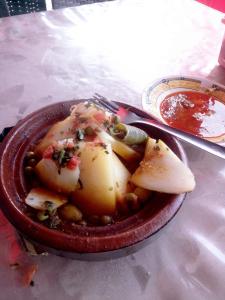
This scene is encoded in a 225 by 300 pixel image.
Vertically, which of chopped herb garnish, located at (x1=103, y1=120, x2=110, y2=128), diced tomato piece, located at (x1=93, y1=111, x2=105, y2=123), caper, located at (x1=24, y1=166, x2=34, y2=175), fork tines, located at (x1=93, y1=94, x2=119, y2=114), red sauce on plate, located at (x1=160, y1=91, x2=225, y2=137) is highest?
diced tomato piece, located at (x1=93, y1=111, x2=105, y2=123)

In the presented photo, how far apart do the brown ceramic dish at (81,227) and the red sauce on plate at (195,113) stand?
391mm

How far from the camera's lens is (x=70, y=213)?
2.19 feet

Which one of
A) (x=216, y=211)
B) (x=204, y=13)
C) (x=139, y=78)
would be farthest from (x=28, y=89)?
(x=204, y=13)

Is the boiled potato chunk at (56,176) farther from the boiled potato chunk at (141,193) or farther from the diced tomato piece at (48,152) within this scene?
the boiled potato chunk at (141,193)

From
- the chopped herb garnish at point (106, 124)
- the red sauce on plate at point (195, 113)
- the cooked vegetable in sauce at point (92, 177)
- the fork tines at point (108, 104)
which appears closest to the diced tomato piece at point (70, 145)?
the cooked vegetable in sauce at point (92, 177)

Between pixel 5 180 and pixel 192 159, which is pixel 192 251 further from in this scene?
pixel 5 180

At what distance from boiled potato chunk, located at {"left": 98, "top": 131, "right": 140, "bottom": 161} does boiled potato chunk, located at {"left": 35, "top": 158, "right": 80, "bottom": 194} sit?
4.5 inches

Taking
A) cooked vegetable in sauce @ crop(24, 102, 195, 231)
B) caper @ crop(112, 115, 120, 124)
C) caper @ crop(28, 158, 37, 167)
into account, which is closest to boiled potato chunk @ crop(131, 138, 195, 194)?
cooked vegetable in sauce @ crop(24, 102, 195, 231)

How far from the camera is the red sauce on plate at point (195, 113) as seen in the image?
3.45 ft

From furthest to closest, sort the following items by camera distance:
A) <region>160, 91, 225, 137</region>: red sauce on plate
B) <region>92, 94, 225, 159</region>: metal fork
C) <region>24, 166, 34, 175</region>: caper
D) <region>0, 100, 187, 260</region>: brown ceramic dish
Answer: <region>160, 91, 225, 137</region>: red sauce on plate, <region>92, 94, 225, 159</region>: metal fork, <region>24, 166, 34, 175</region>: caper, <region>0, 100, 187, 260</region>: brown ceramic dish

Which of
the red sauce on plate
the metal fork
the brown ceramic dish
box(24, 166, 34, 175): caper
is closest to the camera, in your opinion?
the brown ceramic dish

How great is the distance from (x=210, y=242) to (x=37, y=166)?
0.42m

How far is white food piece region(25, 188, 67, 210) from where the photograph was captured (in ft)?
2.18

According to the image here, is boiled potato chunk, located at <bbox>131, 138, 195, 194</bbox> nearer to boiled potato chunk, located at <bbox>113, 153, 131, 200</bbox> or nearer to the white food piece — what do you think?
boiled potato chunk, located at <bbox>113, 153, 131, 200</bbox>
